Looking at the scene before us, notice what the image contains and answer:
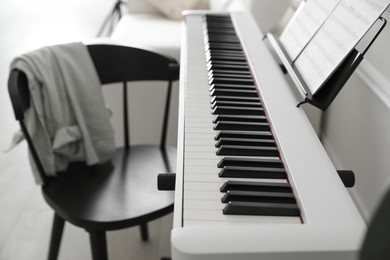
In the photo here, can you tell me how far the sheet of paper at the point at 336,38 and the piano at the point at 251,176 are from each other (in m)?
0.08

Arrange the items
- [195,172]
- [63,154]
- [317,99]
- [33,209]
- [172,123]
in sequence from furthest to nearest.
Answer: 1. [172,123]
2. [33,209]
3. [63,154]
4. [317,99]
5. [195,172]

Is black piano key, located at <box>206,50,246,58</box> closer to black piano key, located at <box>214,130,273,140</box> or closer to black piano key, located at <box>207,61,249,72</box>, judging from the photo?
black piano key, located at <box>207,61,249,72</box>

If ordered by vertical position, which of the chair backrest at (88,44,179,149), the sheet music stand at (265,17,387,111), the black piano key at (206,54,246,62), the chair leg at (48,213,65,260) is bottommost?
the chair leg at (48,213,65,260)

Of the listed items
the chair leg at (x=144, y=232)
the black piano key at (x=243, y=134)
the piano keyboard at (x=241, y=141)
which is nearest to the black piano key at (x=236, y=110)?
the piano keyboard at (x=241, y=141)

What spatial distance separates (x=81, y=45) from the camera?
160 cm

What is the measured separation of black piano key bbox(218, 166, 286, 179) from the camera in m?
0.92

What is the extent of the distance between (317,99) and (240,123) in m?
0.18

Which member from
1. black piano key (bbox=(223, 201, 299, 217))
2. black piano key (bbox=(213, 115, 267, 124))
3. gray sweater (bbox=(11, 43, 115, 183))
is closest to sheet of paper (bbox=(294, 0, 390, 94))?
black piano key (bbox=(213, 115, 267, 124))

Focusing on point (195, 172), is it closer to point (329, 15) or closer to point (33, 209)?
point (329, 15)

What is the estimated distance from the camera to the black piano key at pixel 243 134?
105 centimetres

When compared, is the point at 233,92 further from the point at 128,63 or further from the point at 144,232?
the point at 144,232

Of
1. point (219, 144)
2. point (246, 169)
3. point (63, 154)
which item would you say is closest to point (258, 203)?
point (246, 169)

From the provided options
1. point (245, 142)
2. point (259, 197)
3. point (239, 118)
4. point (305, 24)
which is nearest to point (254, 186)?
point (259, 197)

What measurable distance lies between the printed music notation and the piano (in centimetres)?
8
